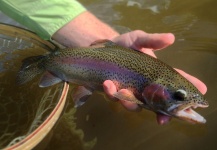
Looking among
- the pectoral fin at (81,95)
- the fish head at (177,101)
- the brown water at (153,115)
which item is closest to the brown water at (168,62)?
the brown water at (153,115)

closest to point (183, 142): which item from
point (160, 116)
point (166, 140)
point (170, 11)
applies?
point (166, 140)

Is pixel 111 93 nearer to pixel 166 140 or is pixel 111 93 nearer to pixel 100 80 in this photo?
pixel 100 80

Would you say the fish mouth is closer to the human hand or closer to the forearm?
the human hand

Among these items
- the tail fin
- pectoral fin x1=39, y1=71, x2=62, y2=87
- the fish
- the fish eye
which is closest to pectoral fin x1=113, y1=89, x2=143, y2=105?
the fish

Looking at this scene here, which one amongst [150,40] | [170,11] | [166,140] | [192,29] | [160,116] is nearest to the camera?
[160,116]

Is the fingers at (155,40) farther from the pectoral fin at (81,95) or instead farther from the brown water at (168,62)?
the brown water at (168,62)

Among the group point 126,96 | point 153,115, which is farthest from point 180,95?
point 153,115

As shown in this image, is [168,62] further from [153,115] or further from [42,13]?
[42,13]
